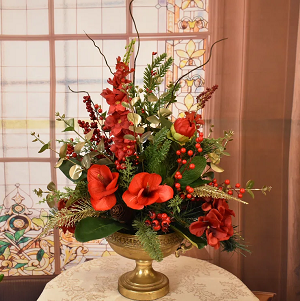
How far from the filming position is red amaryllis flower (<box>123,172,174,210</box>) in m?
0.76

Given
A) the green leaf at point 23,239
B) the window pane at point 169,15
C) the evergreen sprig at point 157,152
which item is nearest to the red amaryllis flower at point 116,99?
the evergreen sprig at point 157,152

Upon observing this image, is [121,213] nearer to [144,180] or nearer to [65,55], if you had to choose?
[144,180]

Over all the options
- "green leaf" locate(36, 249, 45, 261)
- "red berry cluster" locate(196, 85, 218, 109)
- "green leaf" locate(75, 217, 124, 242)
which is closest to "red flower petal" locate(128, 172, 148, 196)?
"green leaf" locate(75, 217, 124, 242)

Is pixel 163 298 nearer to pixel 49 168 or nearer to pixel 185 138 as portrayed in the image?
pixel 185 138

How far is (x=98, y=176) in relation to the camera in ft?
2.59

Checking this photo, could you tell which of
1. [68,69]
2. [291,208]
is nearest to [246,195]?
[291,208]

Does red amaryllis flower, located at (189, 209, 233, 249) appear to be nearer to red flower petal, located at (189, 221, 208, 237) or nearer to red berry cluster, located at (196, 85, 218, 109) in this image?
red flower petal, located at (189, 221, 208, 237)

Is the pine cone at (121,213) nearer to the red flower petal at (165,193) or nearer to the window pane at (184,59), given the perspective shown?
the red flower petal at (165,193)

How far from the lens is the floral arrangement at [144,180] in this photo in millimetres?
772

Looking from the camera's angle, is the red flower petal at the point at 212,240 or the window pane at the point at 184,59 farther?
the window pane at the point at 184,59

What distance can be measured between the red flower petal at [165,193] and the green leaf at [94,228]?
0.42ft

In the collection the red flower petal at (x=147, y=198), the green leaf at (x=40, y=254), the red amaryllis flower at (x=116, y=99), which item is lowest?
the green leaf at (x=40, y=254)

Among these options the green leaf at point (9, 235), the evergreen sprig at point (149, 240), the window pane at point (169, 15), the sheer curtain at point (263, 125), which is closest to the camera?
the evergreen sprig at point (149, 240)

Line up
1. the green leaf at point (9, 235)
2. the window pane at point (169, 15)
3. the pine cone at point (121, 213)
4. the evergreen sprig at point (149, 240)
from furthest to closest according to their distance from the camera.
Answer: the green leaf at point (9, 235) → the window pane at point (169, 15) → the pine cone at point (121, 213) → the evergreen sprig at point (149, 240)
